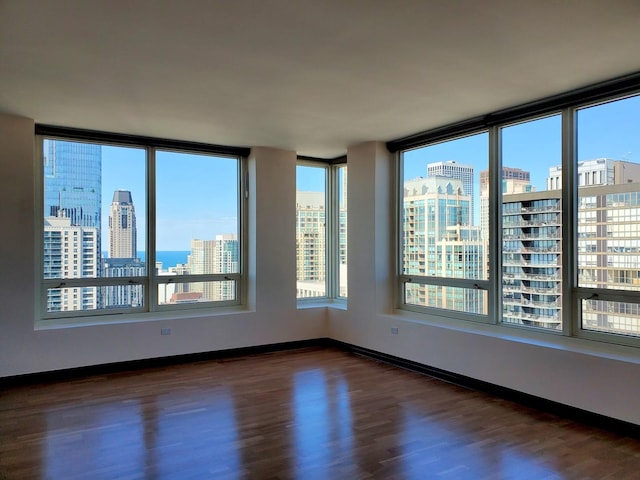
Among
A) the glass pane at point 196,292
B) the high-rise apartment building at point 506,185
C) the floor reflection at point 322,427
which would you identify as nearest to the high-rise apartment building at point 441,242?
the high-rise apartment building at point 506,185

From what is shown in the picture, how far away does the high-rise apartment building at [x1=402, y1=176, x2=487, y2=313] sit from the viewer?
16.3ft

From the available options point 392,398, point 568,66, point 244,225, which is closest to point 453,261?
point 392,398

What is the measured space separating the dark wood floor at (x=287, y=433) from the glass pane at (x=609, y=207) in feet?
3.33

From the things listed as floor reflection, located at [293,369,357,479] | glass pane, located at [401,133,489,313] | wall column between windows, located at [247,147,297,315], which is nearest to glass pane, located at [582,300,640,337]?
glass pane, located at [401,133,489,313]

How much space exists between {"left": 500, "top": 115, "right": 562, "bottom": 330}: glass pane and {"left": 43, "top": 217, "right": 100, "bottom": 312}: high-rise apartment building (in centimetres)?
467

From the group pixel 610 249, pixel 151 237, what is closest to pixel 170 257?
pixel 151 237

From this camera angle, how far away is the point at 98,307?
17.9 ft

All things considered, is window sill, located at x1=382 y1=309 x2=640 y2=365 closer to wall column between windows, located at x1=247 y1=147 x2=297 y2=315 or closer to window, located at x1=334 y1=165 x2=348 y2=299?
window, located at x1=334 y1=165 x2=348 y2=299

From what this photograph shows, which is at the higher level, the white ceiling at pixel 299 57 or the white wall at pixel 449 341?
the white ceiling at pixel 299 57

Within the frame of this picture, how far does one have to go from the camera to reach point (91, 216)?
542cm

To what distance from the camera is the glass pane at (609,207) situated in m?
3.64

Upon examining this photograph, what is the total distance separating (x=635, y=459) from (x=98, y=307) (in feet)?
17.7

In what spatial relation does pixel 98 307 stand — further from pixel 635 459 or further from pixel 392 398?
pixel 635 459

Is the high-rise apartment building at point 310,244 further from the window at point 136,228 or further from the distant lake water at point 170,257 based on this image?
the distant lake water at point 170,257
